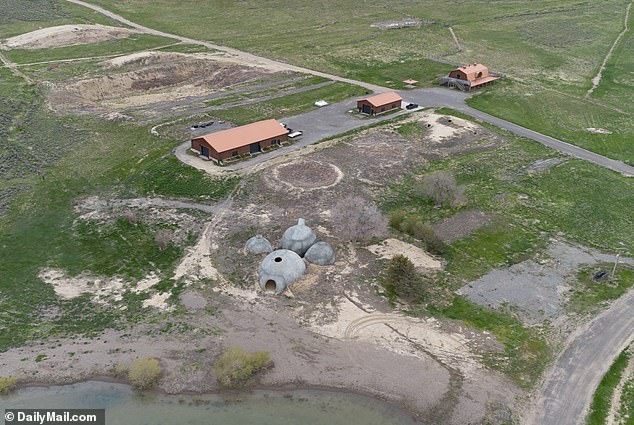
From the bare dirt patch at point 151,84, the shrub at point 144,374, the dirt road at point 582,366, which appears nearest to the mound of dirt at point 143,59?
the bare dirt patch at point 151,84

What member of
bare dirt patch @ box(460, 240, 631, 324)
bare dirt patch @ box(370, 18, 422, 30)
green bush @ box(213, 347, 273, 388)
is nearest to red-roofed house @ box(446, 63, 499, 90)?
bare dirt patch @ box(370, 18, 422, 30)

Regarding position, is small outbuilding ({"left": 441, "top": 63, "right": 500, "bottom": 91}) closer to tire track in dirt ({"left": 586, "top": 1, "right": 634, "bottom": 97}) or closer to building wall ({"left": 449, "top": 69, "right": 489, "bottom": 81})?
building wall ({"left": 449, "top": 69, "right": 489, "bottom": 81})

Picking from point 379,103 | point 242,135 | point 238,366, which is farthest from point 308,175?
point 238,366

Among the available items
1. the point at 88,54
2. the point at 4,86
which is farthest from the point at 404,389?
the point at 88,54

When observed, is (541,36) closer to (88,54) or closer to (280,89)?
(280,89)

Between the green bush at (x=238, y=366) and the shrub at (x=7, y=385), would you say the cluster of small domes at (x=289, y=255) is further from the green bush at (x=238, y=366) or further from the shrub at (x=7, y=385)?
the shrub at (x=7, y=385)

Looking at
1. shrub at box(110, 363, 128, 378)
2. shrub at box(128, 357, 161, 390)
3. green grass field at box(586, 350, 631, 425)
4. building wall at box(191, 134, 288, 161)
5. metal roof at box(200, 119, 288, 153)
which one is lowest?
shrub at box(110, 363, 128, 378)
